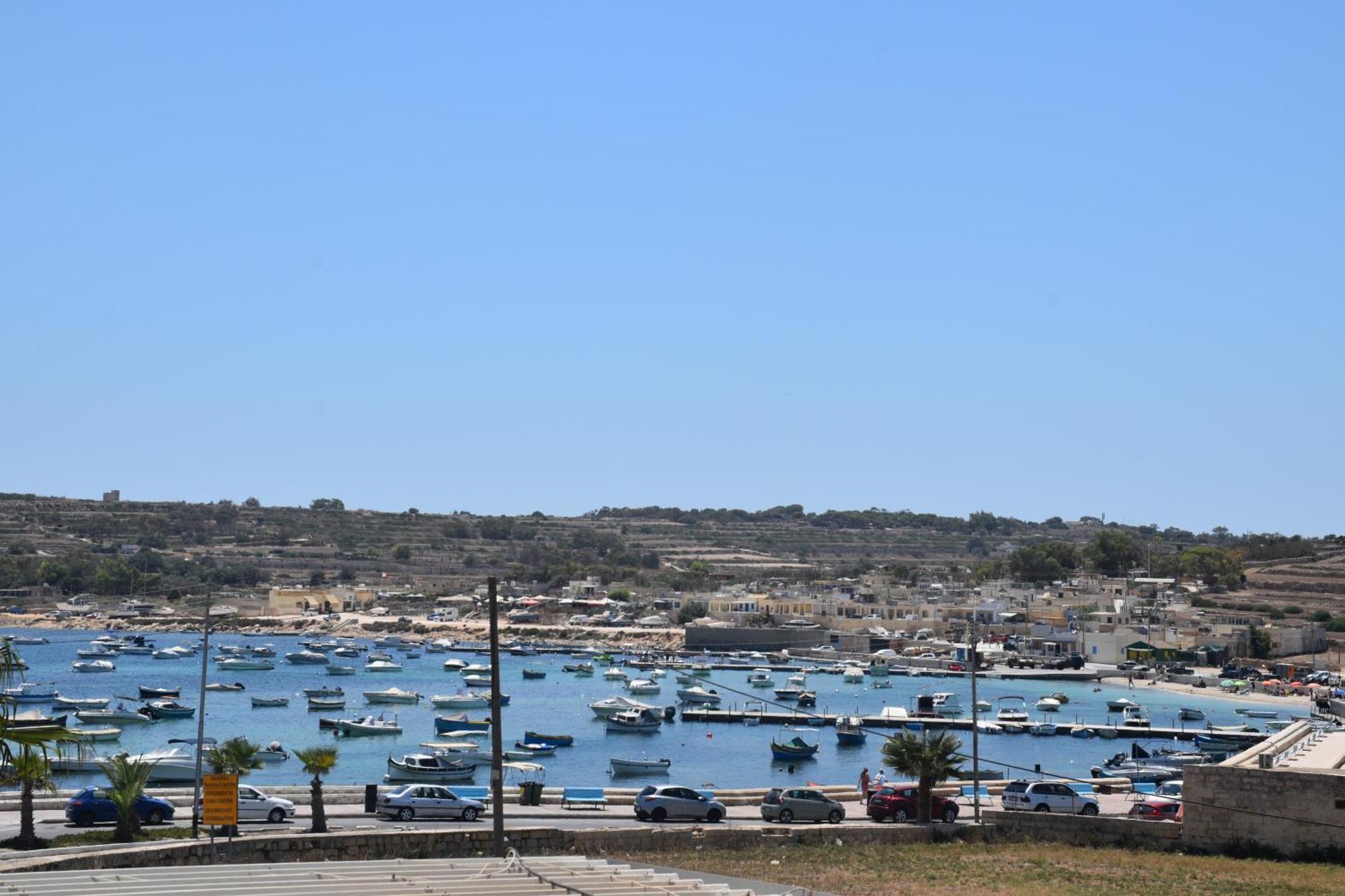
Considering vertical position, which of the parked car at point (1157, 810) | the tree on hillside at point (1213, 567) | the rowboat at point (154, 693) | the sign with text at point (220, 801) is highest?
A: the tree on hillside at point (1213, 567)

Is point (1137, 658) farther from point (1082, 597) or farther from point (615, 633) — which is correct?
point (615, 633)

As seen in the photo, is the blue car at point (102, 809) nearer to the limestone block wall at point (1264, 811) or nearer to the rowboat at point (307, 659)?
the limestone block wall at point (1264, 811)

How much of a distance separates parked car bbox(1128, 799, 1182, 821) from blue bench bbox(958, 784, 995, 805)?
4386mm

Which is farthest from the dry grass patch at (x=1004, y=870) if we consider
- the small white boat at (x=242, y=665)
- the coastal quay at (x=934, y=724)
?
the small white boat at (x=242, y=665)

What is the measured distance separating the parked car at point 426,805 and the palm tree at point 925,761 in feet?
31.5

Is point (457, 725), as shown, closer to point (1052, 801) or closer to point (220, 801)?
point (1052, 801)

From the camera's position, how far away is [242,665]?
124750 millimetres

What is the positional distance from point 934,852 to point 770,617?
137405mm

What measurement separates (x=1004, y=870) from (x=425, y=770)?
33.3 metres

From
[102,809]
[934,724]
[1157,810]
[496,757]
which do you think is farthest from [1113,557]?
[496,757]

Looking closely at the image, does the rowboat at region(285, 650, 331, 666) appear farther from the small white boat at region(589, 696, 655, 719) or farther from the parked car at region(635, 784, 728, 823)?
the parked car at region(635, 784, 728, 823)

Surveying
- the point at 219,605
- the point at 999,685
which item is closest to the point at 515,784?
the point at 999,685

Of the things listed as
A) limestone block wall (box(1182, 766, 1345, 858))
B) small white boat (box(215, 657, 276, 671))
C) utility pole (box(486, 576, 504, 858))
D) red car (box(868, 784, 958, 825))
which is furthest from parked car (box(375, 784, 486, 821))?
small white boat (box(215, 657, 276, 671))

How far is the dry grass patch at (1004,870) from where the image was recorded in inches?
976
